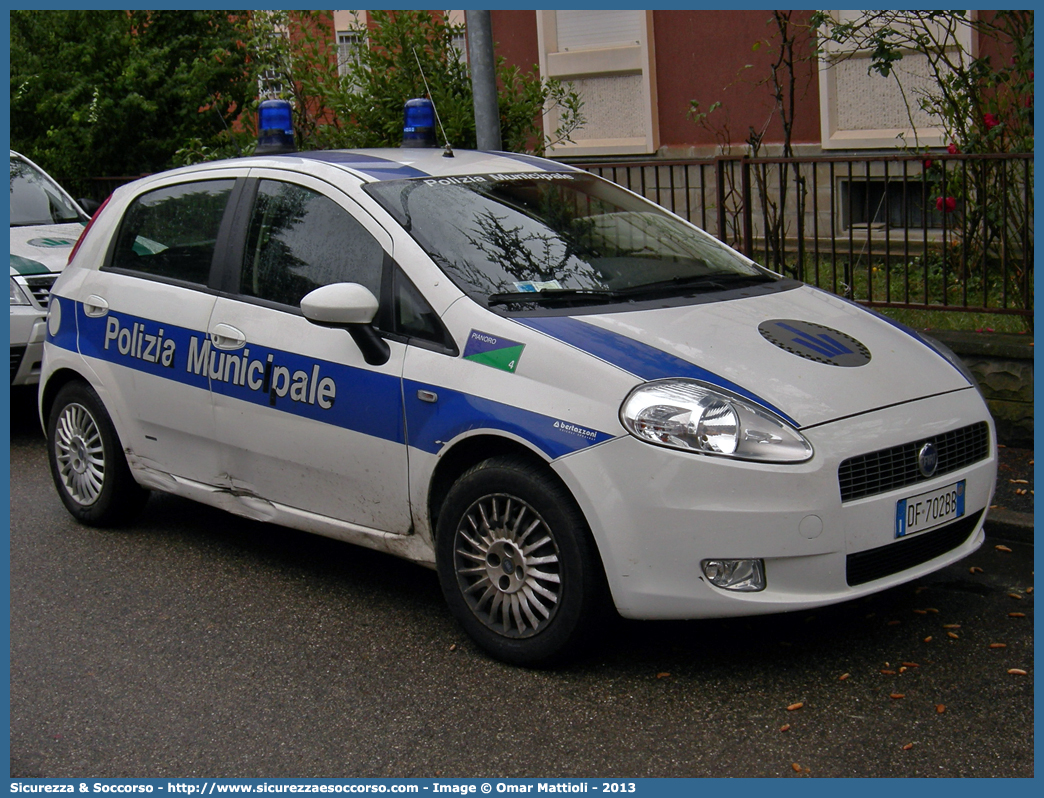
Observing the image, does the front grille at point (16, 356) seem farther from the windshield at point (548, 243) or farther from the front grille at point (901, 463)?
the front grille at point (901, 463)

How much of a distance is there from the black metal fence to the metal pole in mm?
650

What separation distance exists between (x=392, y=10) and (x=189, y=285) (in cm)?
477

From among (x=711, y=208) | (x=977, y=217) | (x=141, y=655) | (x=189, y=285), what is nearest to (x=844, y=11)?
(x=711, y=208)

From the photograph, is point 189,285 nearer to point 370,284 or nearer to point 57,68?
point 370,284

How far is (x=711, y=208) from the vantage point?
27.5 feet

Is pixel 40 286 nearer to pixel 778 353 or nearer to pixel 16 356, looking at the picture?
pixel 16 356

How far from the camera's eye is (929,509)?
4137 millimetres

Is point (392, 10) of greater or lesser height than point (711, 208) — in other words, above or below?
above

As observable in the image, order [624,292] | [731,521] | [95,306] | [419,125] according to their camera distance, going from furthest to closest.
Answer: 1. [419,125]
2. [95,306]
3. [624,292]
4. [731,521]

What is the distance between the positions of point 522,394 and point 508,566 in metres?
0.59

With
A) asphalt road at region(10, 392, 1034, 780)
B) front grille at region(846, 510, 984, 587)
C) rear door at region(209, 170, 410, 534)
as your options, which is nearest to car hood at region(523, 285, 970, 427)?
front grille at region(846, 510, 984, 587)

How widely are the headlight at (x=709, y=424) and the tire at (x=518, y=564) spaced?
0.37 meters

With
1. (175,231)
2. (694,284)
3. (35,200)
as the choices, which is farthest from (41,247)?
(694,284)

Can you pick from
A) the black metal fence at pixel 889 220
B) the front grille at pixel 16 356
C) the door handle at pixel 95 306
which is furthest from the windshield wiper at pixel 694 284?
the front grille at pixel 16 356
